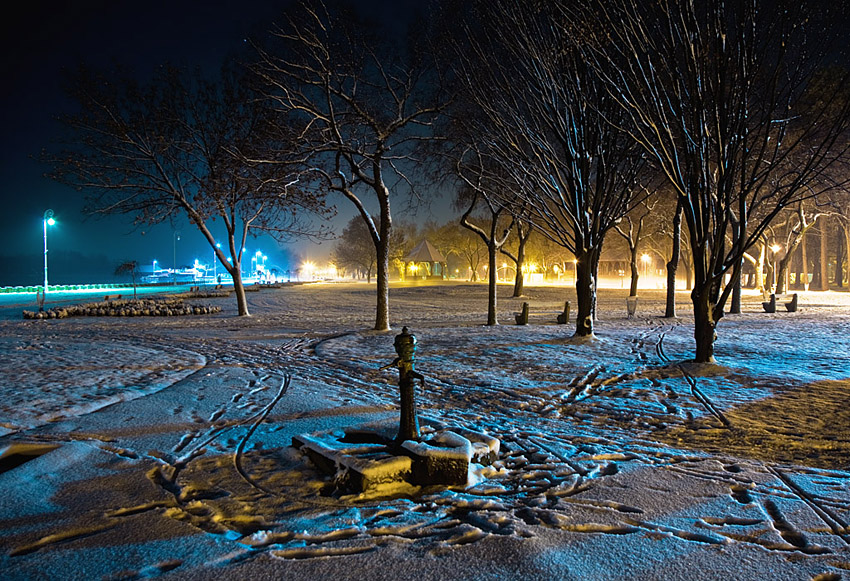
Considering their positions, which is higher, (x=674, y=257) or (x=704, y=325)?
(x=674, y=257)

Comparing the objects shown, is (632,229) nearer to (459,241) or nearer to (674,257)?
(674,257)

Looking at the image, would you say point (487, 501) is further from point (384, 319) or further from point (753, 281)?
point (753, 281)

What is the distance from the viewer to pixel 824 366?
9.69 m

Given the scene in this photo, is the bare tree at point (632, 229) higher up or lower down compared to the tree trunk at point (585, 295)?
higher up

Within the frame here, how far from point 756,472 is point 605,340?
944 cm

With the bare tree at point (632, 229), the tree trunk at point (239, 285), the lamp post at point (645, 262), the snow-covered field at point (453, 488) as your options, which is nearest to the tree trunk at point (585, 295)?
the snow-covered field at point (453, 488)

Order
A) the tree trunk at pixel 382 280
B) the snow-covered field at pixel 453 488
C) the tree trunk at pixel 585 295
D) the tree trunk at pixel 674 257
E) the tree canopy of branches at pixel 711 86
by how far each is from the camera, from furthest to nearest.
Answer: the tree trunk at pixel 674 257 < the tree trunk at pixel 382 280 < the tree trunk at pixel 585 295 < the tree canopy of branches at pixel 711 86 < the snow-covered field at pixel 453 488

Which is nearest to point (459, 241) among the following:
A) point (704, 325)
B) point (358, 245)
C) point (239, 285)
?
point (358, 245)

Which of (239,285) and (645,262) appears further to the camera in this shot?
(645,262)

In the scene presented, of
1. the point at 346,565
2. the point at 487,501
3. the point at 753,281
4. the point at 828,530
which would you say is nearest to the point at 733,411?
the point at 828,530

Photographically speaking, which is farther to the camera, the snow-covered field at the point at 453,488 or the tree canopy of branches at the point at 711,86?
the tree canopy of branches at the point at 711,86

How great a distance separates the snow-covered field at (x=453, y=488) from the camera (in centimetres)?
299

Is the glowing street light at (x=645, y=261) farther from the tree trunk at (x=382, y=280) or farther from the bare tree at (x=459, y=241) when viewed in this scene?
the tree trunk at (x=382, y=280)

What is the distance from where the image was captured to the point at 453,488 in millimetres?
4109
